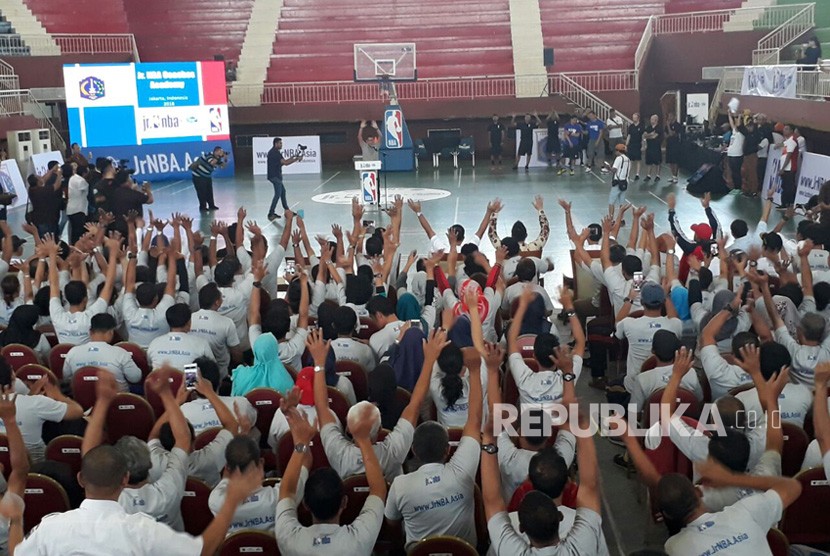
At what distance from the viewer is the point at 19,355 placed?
672 cm

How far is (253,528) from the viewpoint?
14.2 feet

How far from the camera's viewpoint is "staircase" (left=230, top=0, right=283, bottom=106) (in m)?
29.7

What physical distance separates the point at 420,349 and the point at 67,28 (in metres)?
28.4

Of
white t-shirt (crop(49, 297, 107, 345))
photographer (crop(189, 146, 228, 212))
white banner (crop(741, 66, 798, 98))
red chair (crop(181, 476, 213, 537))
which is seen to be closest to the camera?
red chair (crop(181, 476, 213, 537))

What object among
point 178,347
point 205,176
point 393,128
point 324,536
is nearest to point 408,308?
point 178,347

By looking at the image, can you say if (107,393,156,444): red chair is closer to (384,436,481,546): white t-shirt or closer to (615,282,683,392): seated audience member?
(384,436,481,546): white t-shirt

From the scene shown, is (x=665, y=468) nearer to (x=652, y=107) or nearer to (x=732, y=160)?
(x=732, y=160)

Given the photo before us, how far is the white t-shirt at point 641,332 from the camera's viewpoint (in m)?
6.55

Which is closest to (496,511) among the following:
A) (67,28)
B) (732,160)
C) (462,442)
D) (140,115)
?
(462,442)

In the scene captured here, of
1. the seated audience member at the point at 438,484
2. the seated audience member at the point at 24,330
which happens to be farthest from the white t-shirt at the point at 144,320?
the seated audience member at the point at 438,484

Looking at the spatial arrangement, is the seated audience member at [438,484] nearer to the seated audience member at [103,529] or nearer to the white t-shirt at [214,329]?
the seated audience member at [103,529]

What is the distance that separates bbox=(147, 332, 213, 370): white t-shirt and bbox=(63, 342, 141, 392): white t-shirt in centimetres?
18

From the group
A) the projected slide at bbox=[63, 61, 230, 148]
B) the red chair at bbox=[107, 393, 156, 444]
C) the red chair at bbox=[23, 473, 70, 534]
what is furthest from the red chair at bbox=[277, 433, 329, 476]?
the projected slide at bbox=[63, 61, 230, 148]

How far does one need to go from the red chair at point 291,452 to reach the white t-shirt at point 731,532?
7.40 ft
